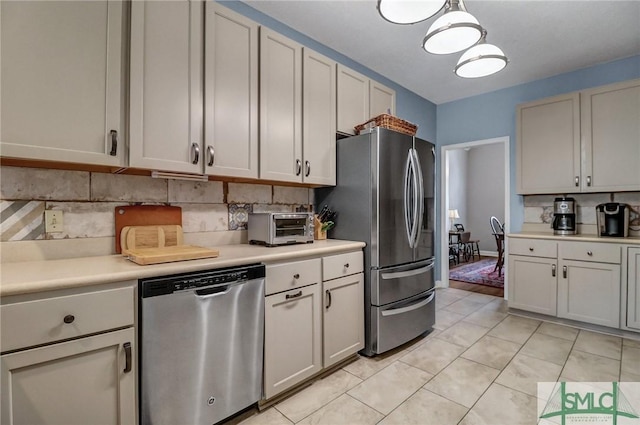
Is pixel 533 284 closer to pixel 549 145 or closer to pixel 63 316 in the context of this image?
pixel 549 145

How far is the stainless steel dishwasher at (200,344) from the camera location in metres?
1.35

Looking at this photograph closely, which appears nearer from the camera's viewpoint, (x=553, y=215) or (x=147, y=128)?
(x=147, y=128)

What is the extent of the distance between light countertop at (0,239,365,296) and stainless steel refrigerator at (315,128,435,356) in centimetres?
80

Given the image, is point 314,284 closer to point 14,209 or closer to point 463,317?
point 14,209

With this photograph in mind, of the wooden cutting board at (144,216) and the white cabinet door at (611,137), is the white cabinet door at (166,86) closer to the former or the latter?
the wooden cutting board at (144,216)

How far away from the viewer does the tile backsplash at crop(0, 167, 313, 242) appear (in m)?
1.52

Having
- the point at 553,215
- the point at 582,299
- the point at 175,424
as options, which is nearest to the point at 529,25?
the point at 553,215

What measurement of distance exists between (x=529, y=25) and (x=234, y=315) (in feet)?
11.1

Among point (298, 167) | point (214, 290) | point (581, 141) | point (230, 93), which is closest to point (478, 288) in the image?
point (581, 141)

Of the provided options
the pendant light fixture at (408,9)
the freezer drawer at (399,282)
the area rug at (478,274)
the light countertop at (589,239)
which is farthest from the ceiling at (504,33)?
the area rug at (478,274)

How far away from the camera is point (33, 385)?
1.11 m

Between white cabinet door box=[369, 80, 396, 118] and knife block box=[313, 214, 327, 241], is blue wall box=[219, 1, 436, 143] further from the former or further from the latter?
knife block box=[313, 214, 327, 241]

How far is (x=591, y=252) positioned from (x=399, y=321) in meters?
2.12

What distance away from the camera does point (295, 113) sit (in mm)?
2311
